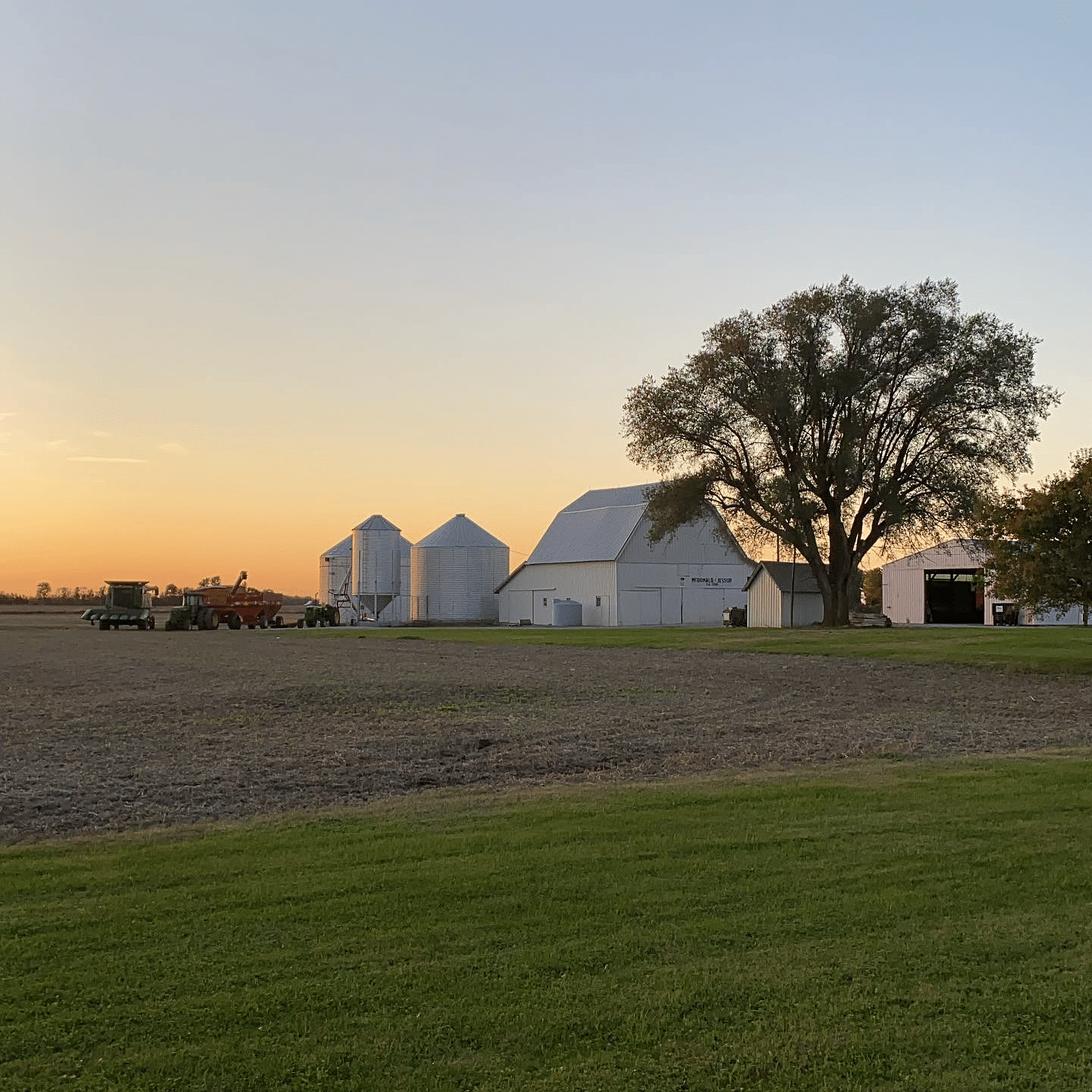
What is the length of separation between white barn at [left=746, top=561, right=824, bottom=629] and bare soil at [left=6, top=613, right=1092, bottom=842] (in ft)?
113

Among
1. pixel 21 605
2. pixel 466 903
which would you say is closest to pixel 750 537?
pixel 466 903

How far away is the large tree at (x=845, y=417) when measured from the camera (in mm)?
52500

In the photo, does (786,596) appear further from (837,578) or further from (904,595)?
(904,595)

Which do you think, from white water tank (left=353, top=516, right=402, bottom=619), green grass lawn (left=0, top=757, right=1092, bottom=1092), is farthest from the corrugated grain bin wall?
green grass lawn (left=0, top=757, right=1092, bottom=1092)

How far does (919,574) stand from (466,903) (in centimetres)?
7175

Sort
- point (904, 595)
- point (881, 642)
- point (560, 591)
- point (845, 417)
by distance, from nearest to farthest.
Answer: point (881, 642)
point (845, 417)
point (904, 595)
point (560, 591)

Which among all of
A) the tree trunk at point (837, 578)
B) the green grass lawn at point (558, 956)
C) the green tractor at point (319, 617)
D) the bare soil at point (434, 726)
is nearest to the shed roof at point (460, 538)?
the green tractor at point (319, 617)

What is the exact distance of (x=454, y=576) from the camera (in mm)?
86062

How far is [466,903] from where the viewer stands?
22.5 feet

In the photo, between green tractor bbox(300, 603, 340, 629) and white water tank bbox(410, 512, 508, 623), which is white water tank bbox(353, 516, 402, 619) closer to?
white water tank bbox(410, 512, 508, 623)

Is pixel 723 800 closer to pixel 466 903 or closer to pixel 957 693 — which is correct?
pixel 466 903

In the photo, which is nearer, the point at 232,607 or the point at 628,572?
the point at 232,607

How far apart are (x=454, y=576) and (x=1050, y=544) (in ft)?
198

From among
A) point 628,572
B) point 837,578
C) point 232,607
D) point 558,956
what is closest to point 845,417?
point 837,578
